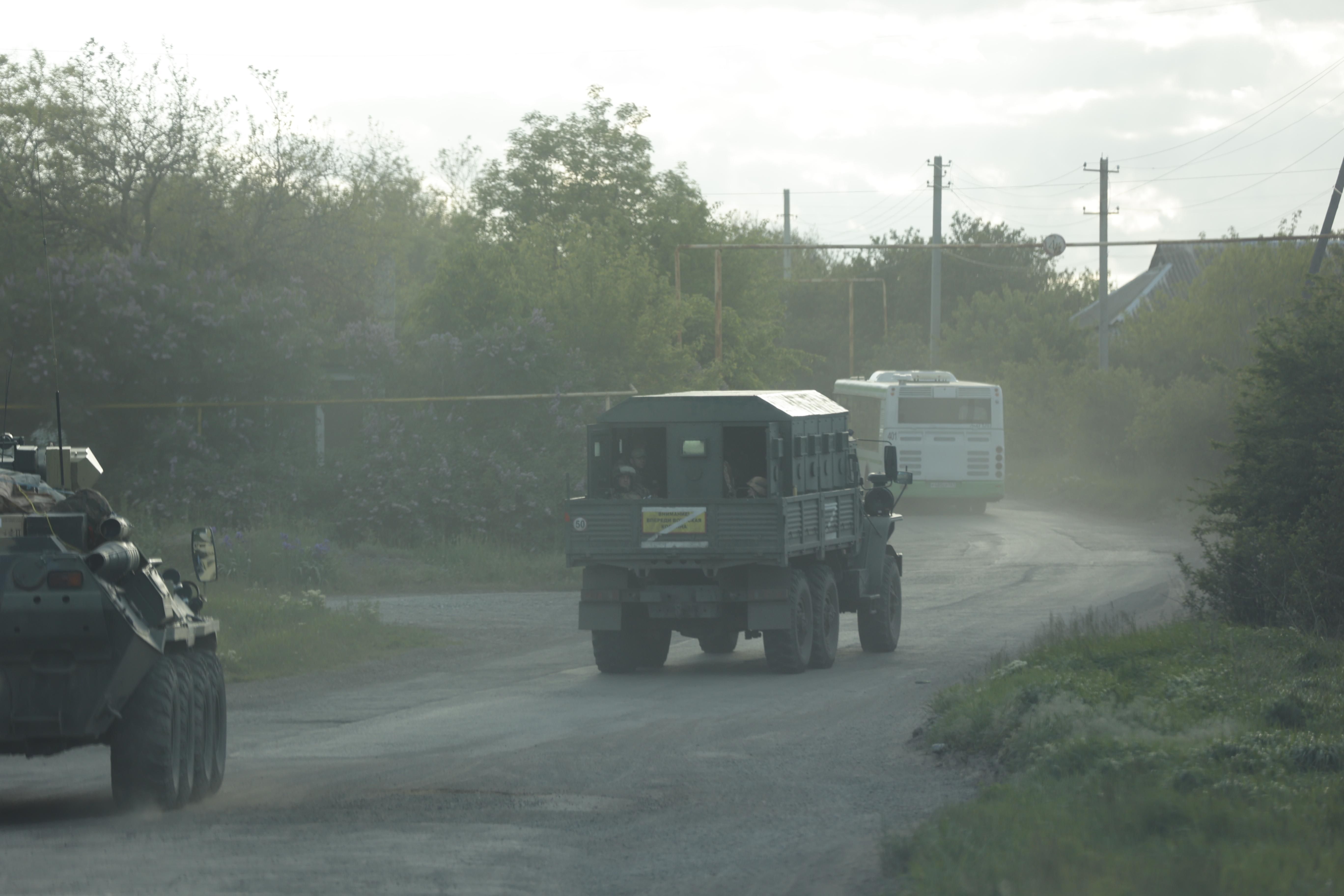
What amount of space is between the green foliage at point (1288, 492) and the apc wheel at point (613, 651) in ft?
21.5

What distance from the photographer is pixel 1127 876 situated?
600cm

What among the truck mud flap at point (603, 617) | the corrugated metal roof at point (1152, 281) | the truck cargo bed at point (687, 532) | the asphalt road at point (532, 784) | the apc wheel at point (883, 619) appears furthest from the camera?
the corrugated metal roof at point (1152, 281)

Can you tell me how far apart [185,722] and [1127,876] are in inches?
202

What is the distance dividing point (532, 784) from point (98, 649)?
2.75 metres

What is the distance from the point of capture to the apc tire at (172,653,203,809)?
28.1 ft

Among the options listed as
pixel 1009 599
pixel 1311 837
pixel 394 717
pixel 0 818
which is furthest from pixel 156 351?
pixel 1311 837

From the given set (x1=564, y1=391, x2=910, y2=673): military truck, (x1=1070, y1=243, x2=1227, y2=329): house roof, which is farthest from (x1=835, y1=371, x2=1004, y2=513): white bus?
(x1=1070, y1=243, x2=1227, y2=329): house roof

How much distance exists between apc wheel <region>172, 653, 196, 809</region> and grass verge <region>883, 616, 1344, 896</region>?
3.91m

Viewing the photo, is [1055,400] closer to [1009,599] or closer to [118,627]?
[1009,599]

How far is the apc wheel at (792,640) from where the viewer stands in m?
15.5

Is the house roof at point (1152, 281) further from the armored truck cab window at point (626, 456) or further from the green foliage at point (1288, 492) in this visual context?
the armored truck cab window at point (626, 456)

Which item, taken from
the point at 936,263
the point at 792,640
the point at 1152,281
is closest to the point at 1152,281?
the point at 1152,281

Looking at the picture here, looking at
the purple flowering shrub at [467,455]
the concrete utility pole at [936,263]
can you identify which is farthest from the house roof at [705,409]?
the concrete utility pole at [936,263]

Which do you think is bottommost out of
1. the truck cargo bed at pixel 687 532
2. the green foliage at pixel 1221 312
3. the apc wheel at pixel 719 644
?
the apc wheel at pixel 719 644
